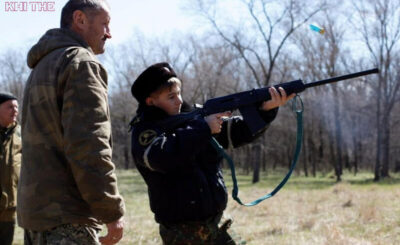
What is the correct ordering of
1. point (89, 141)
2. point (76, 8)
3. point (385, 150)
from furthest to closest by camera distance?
1. point (385, 150)
2. point (76, 8)
3. point (89, 141)

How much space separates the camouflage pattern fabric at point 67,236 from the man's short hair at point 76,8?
3.88 ft

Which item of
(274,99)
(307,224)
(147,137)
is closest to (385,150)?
(307,224)

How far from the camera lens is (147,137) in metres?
3.37

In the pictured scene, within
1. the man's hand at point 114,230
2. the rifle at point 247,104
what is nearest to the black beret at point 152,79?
the rifle at point 247,104

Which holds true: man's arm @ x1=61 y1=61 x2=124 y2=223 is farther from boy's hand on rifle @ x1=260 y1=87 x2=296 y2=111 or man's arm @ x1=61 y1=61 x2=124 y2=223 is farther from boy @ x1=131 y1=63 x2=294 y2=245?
boy's hand on rifle @ x1=260 y1=87 x2=296 y2=111

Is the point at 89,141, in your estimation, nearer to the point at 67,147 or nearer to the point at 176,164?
the point at 67,147

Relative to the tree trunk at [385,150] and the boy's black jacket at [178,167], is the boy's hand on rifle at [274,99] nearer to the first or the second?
the boy's black jacket at [178,167]

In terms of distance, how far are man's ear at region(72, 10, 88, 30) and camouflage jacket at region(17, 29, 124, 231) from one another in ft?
0.43

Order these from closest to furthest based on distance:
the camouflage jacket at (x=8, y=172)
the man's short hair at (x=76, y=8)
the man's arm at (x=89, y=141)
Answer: the man's arm at (x=89, y=141)
the man's short hair at (x=76, y=8)
the camouflage jacket at (x=8, y=172)

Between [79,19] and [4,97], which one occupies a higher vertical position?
[79,19]

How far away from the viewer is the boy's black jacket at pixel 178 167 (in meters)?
3.23

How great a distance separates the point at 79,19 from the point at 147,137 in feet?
2.99

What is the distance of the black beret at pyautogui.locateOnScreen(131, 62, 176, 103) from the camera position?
360 centimetres

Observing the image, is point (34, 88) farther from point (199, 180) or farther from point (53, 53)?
point (199, 180)
